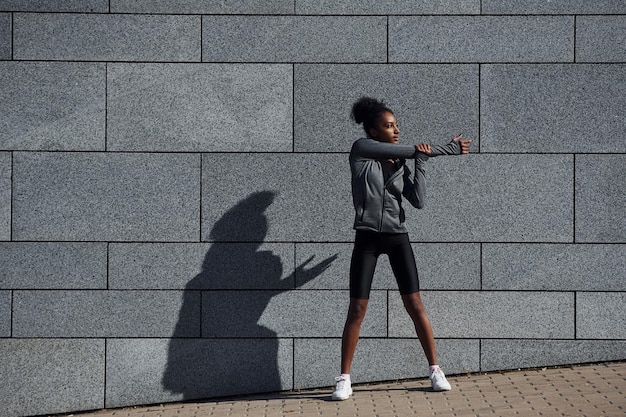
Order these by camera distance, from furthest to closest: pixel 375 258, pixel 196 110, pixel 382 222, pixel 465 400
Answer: pixel 196 110, pixel 375 258, pixel 382 222, pixel 465 400

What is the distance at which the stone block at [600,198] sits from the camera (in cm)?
657

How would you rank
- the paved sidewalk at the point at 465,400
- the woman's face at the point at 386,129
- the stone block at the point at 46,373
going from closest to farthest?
1. the paved sidewalk at the point at 465,400
2. the woman's face at the point at 386,129
3. the stone block at the point at 46,373

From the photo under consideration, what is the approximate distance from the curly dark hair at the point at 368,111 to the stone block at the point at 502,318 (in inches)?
63.4

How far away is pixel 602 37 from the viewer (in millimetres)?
6590

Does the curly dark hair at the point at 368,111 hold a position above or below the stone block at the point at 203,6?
below

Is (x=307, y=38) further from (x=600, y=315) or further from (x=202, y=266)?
(x=600, y=315)

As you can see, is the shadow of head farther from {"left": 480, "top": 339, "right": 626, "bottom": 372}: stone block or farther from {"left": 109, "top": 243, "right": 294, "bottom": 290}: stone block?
{"left": 480, "top": 339, "right": 626, "bottom": 372}: stone block

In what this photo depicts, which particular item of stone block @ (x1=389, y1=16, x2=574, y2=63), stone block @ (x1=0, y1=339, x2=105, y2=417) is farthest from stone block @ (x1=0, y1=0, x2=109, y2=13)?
stone block @ (x1=0, y1=339, x2=105, y2=417)

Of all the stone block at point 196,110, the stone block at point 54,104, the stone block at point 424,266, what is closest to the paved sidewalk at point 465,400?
the stone block at point 424,266

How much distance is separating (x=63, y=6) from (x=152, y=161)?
149cm

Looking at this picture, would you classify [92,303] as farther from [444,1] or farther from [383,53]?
[444,1]

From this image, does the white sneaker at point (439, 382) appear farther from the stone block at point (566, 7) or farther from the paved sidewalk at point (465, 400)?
the stone block at point (566, 7)

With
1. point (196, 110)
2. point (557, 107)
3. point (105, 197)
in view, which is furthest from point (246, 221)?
point (557, 107)

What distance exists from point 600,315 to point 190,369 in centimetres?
341
